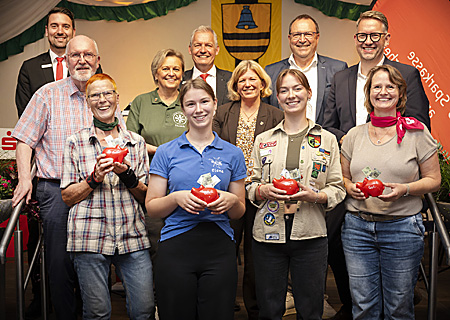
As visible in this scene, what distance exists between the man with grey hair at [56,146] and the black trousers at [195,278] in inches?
33.3

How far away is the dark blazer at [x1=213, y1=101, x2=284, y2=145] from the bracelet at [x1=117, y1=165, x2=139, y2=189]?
102cm

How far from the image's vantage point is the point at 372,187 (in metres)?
2.84

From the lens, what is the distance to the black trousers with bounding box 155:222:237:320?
2502 millimetres

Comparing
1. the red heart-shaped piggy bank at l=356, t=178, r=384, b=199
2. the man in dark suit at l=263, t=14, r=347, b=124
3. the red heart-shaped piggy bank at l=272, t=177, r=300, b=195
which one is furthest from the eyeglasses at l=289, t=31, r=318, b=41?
the red heart-shaped piggy bank at l=272, t=177, r=300, b=195

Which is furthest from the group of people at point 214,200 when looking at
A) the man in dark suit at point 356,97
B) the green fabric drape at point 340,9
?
the green fabric drape at point 340,9

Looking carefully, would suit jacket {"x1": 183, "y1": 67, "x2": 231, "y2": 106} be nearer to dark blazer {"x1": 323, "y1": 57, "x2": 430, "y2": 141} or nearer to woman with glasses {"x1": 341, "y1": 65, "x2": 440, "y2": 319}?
dark blazer {"x1": 323, "y1": 57, "x2": 430, "y2": 141}

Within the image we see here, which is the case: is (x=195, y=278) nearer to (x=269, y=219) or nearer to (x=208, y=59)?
(x=269, y=219)

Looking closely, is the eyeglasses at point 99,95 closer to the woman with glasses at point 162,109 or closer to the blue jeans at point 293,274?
the woman with glasses at point 162,109

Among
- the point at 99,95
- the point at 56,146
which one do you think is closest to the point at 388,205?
the point at 99,95

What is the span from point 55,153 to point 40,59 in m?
1.37

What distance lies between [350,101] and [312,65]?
2.05 ft

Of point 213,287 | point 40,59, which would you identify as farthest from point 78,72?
point 213,287

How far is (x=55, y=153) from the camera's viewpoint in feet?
10.3

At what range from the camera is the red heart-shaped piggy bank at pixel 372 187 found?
9.32 feet
